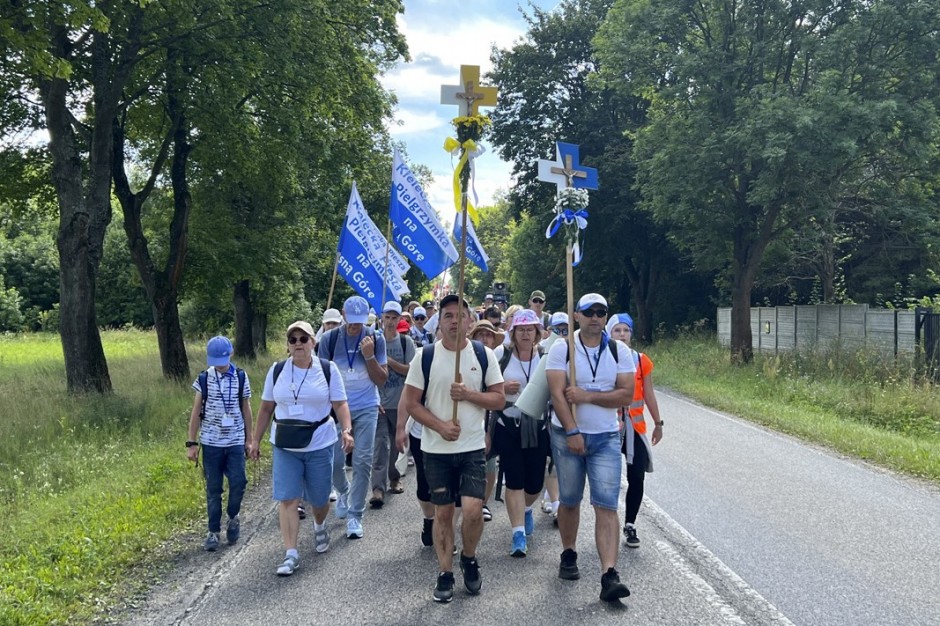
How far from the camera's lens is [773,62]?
20375 millimetres

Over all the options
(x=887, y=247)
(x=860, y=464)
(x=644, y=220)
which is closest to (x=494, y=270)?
(x=644, y=220)

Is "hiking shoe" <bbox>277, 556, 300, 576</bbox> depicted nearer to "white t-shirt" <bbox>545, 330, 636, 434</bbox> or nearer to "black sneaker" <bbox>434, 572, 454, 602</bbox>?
"black sneaker" <bbox>434, 572, 454, 602</bbox>

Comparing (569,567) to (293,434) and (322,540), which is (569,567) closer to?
(322,540)

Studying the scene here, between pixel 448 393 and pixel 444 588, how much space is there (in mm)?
1233

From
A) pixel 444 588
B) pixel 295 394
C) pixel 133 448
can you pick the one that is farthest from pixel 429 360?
pixel 133 448

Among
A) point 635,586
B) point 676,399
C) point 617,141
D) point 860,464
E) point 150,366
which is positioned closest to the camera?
point 635,586

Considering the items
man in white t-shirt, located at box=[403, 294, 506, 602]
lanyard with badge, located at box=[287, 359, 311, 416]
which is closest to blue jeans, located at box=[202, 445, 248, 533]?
lanyard with badge, located at box=[287, 359, 311, 416]

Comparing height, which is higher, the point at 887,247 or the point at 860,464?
the point at 887,247

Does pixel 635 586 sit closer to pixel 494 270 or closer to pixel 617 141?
pixel 617 141

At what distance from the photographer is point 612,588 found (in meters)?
4.78

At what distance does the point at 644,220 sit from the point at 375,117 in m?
19.8

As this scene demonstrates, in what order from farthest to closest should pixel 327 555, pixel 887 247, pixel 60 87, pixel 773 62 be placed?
pixel 887 247, pixel 773 62, pixel 60 87, pixel 327 555

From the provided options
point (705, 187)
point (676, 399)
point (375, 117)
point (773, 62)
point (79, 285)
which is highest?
point (773, 62)

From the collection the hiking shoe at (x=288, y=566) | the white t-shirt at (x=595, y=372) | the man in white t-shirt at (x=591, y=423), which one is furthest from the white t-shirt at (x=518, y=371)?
the hiking shoe at (x=288, y=566)
